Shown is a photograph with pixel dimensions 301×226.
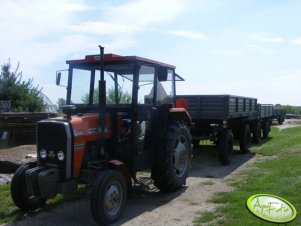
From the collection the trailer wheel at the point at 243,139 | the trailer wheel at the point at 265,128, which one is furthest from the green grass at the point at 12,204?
the trailer wheel at the point at 265,128

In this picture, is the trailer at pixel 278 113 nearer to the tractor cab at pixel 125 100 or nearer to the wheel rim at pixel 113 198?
the tractor cab at pixel 125 100

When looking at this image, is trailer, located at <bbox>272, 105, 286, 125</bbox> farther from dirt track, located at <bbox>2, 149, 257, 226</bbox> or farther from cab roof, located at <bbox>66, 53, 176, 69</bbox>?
cab roof, located at <bbox>66, 53, 176, 69</bbox>

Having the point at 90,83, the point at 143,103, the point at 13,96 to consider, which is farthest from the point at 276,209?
the point at 13,96

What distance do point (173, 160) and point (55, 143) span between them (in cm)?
248

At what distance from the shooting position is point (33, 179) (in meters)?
5.95

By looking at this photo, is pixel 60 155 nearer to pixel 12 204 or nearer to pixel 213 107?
pixel 12 204

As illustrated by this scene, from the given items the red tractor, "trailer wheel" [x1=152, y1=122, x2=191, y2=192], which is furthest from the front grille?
"trailer wheel" [x1=152, y1=122, x2=191, y2=192]

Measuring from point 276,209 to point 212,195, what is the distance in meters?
3.58

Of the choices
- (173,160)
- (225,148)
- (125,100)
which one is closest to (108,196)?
(125,100)

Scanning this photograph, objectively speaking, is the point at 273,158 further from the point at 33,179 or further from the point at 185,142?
the point at 33,179

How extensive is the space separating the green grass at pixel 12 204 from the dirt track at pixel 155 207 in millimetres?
156

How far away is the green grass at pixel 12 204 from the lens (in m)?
6.32

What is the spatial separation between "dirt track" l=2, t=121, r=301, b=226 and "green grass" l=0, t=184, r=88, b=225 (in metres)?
0.16

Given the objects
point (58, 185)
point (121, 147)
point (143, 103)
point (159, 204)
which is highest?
point (143, 103)
